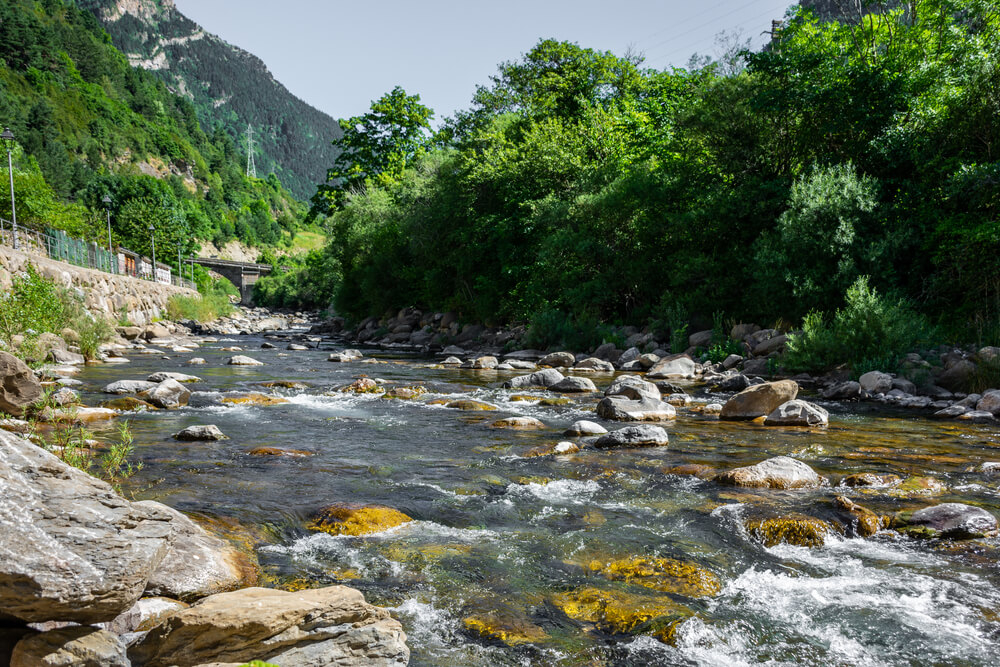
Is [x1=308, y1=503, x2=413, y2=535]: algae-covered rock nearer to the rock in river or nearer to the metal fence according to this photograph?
the rock in river

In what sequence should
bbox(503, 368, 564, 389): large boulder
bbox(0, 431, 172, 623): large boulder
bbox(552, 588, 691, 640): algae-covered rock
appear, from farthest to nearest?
bbox(503, 368, 564, 389): large boulder < bbox(552, 588, 691, 640): algae-covered rock < bbox(0, 431, 172, 623): large boulder

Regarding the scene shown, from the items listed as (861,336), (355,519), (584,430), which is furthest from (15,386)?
(861,336)

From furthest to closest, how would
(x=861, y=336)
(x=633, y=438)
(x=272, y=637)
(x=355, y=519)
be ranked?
(x=861, y=336) → (x=633, y=438) → (x=355, y=519) → (x=272, y=637)

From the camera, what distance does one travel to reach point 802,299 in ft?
61.5

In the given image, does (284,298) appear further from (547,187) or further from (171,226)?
(547,187)

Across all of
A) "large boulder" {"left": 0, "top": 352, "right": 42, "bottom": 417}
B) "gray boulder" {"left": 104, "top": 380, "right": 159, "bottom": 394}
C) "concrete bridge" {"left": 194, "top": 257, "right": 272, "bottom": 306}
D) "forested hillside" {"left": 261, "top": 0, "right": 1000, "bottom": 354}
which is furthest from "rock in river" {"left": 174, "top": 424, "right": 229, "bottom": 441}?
"concrete bridge" {"left": 194, "top": 257, "right": 272, "bottom": 306}

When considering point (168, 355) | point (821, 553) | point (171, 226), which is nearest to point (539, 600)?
point (821, 553)

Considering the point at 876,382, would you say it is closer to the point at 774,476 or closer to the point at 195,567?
the point at 774,476

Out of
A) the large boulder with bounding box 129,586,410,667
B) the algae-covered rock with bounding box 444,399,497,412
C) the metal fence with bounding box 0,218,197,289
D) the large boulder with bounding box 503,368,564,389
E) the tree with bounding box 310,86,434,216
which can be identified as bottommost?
the algae-covered rock with bounding box 444,399,497,412

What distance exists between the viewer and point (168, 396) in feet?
39.9

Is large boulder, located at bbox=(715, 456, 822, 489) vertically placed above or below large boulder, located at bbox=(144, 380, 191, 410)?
above

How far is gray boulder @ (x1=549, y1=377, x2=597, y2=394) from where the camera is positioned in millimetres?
15102

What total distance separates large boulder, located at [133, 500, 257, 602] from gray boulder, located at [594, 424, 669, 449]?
18.0 ft

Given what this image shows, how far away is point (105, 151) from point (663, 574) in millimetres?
140276
